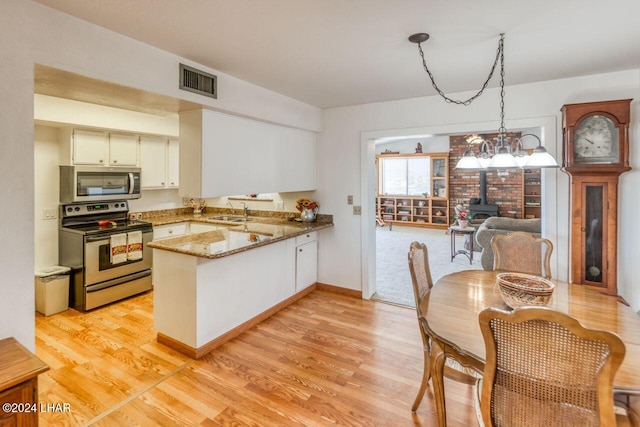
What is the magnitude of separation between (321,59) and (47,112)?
305 centimetres

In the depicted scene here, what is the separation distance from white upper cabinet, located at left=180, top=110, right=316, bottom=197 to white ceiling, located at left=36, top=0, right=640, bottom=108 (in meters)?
0.42

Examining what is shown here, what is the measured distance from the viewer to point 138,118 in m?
4.27

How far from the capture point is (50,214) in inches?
153

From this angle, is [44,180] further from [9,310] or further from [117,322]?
[9,310]

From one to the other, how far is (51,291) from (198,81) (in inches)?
114

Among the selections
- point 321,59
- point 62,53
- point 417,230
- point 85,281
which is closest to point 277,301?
point 85,281

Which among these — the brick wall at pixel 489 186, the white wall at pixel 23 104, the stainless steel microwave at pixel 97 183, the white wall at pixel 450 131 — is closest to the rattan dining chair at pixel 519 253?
the white wall at pixel 450 131

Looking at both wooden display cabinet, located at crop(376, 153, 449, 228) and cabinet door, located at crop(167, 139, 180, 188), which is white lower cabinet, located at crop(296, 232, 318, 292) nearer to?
cabinet door, located at crop(167, 139, 180, 188)

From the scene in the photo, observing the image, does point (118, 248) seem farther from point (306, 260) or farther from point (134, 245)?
point (306, 260)

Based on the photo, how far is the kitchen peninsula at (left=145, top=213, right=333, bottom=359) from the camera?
2.75 m

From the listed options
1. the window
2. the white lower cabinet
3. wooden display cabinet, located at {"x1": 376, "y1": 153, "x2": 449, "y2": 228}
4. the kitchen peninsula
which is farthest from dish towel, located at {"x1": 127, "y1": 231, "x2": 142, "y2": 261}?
the window

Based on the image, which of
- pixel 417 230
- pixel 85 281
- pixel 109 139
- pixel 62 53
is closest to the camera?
pixel 62 53

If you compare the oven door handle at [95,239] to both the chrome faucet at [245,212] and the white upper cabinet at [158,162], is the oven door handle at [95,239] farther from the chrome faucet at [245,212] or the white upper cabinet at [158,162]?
the chrome faucet at [245,212]

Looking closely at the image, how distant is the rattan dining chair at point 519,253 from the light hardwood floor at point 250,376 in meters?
1.06
